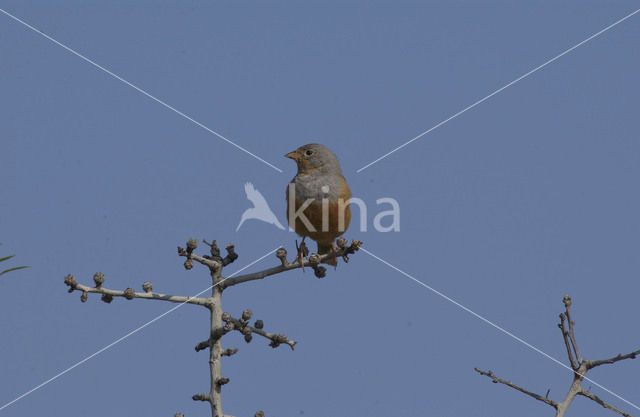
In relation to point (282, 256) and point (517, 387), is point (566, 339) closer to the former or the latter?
point (517, 387)

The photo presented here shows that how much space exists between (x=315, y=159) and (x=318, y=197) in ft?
1.98

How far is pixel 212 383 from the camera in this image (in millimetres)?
5234

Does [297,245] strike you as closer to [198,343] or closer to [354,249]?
[354,249]

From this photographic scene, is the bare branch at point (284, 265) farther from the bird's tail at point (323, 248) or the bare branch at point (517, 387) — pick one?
the bird's tail at point (323, 248)

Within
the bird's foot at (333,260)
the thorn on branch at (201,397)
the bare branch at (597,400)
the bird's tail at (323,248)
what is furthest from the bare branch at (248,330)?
the bird's tail at (323,248)

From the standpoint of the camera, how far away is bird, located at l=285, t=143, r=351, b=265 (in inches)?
308

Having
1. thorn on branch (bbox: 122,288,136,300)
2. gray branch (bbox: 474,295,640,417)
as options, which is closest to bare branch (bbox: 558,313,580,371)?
gray branch (bbox: 474,295,640,417)

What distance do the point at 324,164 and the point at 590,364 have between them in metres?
3.88

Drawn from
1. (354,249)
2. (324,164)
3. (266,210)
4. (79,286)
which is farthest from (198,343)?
(324,164)

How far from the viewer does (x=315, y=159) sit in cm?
833

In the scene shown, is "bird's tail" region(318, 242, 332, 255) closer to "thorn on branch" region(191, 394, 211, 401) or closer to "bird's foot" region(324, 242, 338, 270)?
"bird's foot" region(324, 242, 338, 270)

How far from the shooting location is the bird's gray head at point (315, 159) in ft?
27.2

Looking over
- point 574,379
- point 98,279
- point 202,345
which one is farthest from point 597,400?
point 98,279

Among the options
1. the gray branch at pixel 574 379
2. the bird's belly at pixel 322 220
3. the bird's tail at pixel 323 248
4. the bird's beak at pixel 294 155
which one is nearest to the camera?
the gray branch at pixel 574 379
